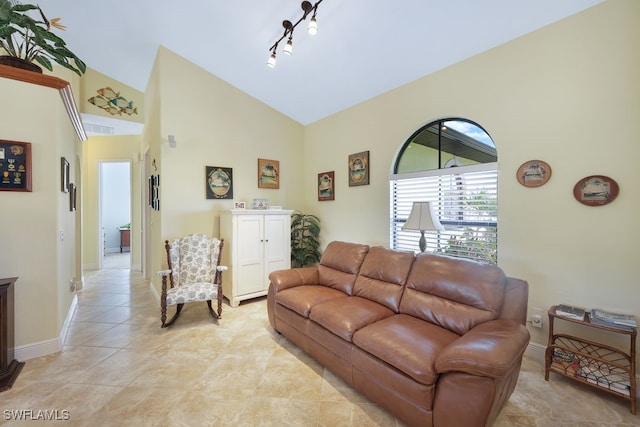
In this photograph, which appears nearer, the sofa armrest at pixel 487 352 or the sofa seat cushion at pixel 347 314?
the sofa armrest at pixel 487 352

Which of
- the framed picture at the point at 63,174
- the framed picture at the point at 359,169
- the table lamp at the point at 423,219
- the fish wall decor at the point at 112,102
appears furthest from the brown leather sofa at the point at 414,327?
the fish wall decor at the point at 112,102

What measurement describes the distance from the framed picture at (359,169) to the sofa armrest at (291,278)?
1483 mm

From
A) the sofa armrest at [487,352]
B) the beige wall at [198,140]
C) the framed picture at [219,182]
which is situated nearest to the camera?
the sofa armrest at [487,352]

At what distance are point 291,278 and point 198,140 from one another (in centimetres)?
240

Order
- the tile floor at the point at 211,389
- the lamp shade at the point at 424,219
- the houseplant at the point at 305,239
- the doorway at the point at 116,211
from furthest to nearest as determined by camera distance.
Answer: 1. the doorway at the point at 116,211
2. the houseplant at the point at 305,239
3. the lamp shade at the point at 424,219
4. the tile floor at the point at 211,389

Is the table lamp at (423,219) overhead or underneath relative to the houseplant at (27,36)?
underneath

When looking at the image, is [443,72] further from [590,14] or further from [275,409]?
[275,409]

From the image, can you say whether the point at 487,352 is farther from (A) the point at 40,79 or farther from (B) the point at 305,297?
(A) the point at 40,79

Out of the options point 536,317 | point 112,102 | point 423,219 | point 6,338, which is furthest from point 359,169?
point 112,102

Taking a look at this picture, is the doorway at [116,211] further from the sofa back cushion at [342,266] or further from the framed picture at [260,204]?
the sofa back cushion at [342,266]

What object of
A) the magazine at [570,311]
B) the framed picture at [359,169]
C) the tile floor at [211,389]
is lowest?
the tile floor at [211,389]

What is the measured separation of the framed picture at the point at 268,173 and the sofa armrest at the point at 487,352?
3565 millimetres

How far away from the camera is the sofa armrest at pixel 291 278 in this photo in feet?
9.32

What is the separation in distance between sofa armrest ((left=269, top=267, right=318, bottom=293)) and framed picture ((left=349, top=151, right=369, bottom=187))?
1483mm
